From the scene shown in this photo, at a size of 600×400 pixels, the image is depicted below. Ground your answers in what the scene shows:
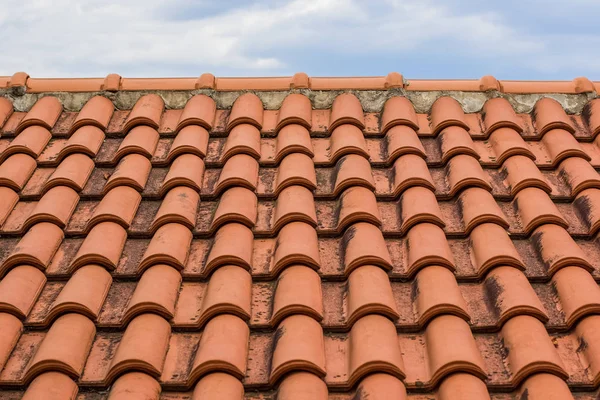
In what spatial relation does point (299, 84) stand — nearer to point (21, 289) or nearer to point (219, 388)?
point (21, 289)

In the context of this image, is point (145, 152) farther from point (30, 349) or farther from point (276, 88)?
point (30, 349)

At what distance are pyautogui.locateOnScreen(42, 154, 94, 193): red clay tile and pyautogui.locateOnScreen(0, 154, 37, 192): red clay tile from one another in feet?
0.60

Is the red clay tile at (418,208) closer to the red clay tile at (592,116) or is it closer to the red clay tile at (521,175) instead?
the red clay tile at (521,175)

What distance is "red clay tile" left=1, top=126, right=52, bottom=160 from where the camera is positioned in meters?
4.53

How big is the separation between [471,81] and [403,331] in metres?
→ 2.59

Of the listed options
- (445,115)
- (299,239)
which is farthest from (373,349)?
(445,115)

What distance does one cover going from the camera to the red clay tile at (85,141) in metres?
4.49

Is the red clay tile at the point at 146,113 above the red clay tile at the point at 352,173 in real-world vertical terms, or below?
above

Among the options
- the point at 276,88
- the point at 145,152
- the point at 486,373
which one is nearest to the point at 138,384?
the point at 486,373

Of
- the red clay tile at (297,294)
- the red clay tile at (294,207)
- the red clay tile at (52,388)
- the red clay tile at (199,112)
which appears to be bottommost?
the red clay tile at (52,388)

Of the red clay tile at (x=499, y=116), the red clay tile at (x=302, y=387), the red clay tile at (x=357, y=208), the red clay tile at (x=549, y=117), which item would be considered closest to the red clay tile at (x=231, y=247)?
the red clay tile at (x=357, y=208)

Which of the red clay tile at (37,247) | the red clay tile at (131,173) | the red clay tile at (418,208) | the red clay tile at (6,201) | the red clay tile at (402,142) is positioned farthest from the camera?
the red clay tile at (402,142)

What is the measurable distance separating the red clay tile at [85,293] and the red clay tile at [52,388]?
1.16 feet

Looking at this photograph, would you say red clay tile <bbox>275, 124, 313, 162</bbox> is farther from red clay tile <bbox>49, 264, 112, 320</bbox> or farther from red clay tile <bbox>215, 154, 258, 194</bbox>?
red clay tile <bbox>49, 264, 112, 320</bbox>
